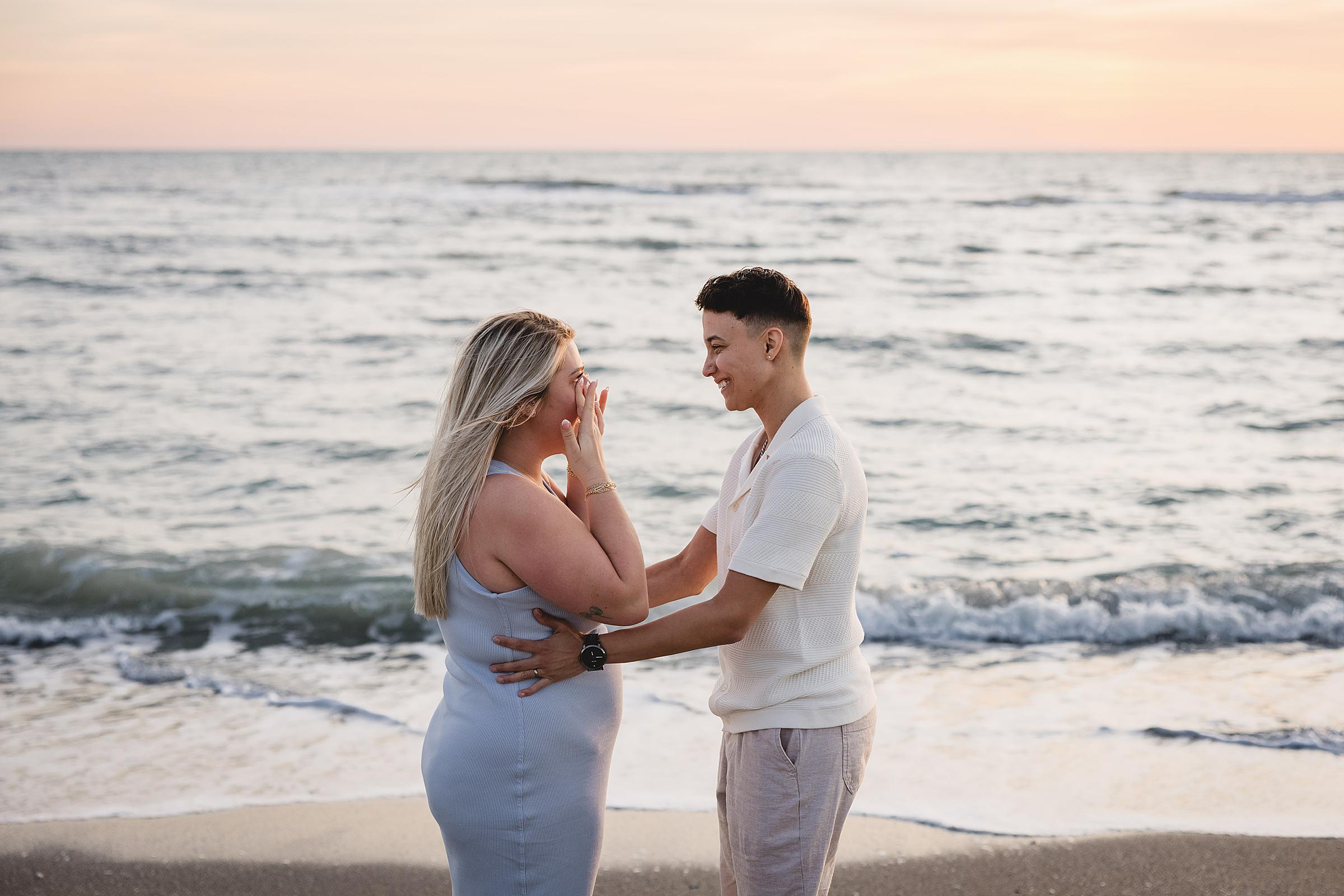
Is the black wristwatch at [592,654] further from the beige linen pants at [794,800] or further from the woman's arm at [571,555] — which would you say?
the beige linen pants at [794,800]

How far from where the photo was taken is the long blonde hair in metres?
2.29

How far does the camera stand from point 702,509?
29.6 feet

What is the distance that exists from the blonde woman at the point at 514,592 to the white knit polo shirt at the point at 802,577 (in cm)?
30

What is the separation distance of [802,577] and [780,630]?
0.64 feet

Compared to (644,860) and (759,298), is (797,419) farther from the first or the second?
(644,860)

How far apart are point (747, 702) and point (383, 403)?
10896 mm

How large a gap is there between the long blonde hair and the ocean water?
2.34 metres

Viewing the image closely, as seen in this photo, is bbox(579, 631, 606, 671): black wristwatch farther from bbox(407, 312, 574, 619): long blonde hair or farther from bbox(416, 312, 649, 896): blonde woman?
bbox(407, 312, 574, 619): long blonde hair

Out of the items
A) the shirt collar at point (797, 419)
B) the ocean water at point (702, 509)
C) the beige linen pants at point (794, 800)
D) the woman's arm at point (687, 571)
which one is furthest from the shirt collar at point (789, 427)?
the ocean water at point (702, 509)

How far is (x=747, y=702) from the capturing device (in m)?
2.42

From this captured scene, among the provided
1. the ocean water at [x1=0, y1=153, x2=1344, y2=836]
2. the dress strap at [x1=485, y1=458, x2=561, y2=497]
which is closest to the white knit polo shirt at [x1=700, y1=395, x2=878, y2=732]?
the dress strap at [x1=485, y1=458, x2=561, y2=497]

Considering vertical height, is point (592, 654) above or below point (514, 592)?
below

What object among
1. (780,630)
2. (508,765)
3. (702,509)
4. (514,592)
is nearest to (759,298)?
(780,630)

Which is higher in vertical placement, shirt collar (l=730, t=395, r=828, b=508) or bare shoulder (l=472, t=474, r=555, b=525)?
shirt collar (l=730, t=395, r=828, b=508)
